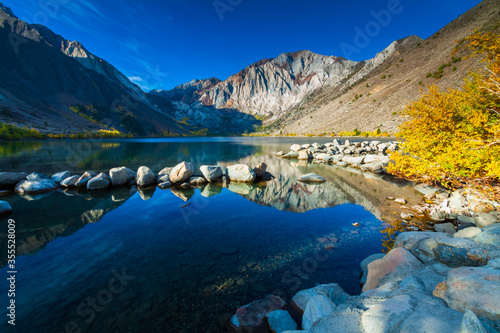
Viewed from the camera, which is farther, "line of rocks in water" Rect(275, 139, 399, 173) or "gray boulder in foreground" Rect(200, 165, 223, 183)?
"line of rocks in water" Rect(275, 139, 399, 173)

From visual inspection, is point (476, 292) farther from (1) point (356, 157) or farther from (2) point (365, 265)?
(1) point (356, 157)

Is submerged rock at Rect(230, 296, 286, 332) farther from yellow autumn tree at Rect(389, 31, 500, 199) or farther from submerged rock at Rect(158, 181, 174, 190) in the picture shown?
submerged rock at Rect(158, 181, 174, 190)

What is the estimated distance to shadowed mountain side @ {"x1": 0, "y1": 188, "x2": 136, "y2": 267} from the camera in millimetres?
8977

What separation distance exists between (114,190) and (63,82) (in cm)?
23647

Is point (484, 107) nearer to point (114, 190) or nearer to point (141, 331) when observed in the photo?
point (141, 331)

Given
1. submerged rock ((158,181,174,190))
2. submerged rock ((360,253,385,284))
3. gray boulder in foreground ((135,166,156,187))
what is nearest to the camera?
submerged rock ((360,253,385,284))

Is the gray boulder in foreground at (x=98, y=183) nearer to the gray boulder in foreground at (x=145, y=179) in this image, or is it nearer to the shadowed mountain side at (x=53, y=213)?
the shadowed mountain side at (x=53, y=213)

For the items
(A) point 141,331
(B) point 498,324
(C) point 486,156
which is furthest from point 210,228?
(C) point 486,156

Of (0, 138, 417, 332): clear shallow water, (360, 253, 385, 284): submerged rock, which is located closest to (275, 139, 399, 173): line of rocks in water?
(0, 138, 417, 332): clear shallow water

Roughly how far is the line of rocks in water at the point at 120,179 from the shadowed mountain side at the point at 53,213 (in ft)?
3.26

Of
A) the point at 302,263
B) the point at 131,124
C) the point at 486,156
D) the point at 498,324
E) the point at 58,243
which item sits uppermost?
the point at 131,124

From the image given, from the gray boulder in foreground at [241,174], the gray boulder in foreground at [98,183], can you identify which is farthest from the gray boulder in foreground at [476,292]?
the gray boulder in foreground at [98,183]

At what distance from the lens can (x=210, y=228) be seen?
10336 millimetres

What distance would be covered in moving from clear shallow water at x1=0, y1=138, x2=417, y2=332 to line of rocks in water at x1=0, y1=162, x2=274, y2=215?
1810 mm
